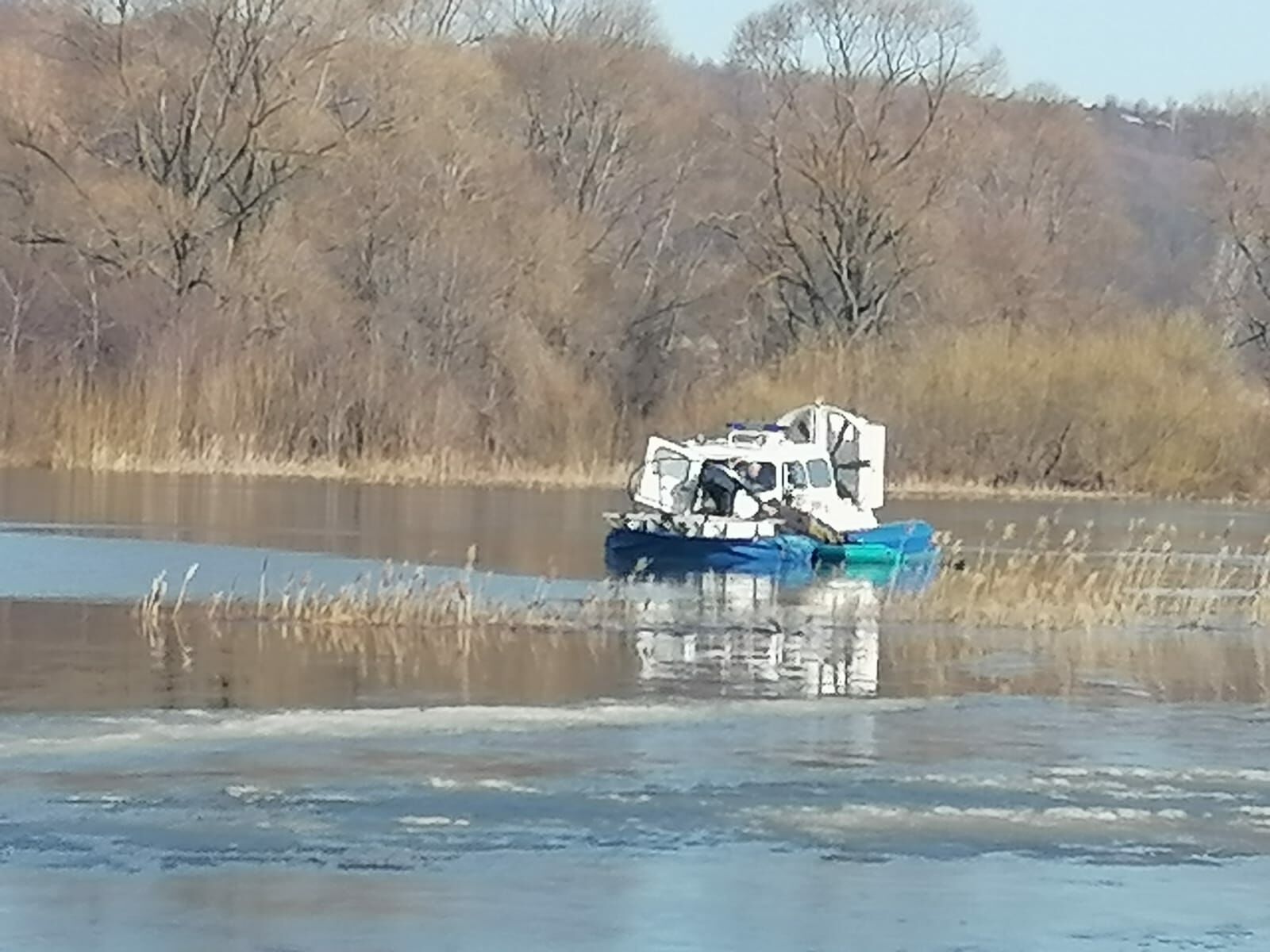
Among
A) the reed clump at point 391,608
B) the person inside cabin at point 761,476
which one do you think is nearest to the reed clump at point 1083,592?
the person inside cabin at point 761,476

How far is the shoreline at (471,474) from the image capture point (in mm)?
57125

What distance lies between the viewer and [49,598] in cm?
2717

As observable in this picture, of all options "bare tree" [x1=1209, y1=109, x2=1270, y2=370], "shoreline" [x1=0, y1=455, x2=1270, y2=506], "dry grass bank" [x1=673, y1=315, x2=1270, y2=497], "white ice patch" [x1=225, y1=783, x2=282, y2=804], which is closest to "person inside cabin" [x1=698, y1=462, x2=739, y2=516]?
"shoreline" [x1=0, y1=455, x2=1270, y2=506]

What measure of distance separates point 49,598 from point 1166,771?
1383 centimetres

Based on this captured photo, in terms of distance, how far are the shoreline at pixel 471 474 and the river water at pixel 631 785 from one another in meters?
Result: 28.7

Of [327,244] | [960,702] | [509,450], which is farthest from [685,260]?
[960,702]

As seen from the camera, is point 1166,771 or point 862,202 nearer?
point 1166,771

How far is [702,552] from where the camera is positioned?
34906 mm

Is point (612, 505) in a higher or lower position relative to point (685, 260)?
lower

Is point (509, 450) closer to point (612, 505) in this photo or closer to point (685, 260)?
point (612, 505)

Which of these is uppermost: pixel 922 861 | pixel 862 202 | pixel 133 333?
pixel 862 202

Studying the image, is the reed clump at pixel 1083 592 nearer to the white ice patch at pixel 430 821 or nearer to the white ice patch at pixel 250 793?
the white ice patch at pixel 250 793

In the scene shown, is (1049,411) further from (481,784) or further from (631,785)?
(481,784)

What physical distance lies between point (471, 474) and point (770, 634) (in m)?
34.8
